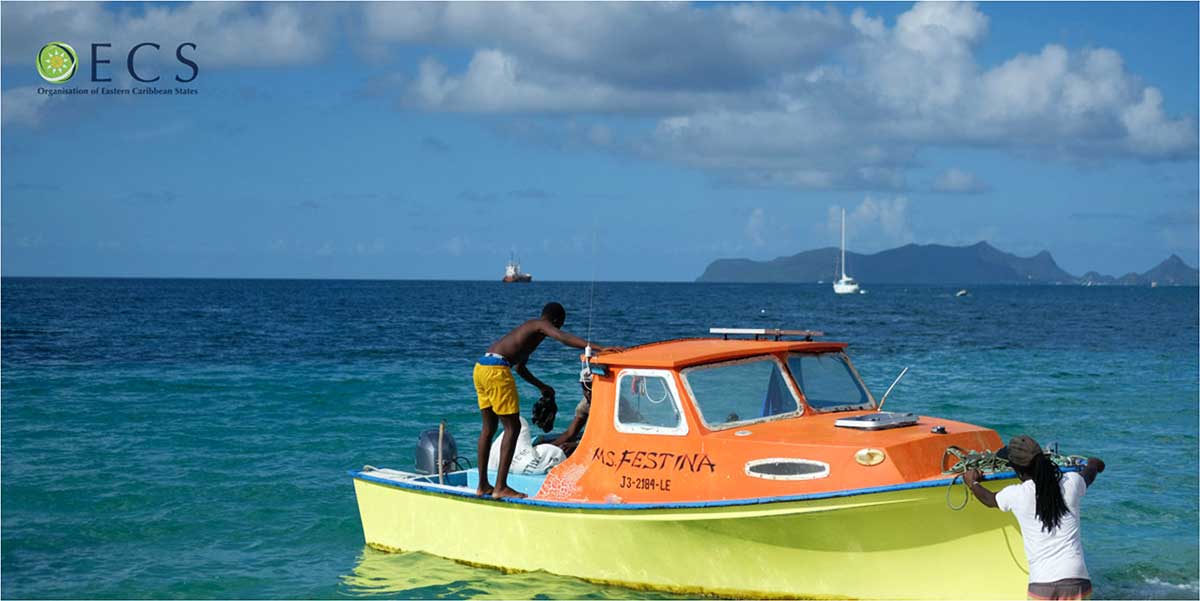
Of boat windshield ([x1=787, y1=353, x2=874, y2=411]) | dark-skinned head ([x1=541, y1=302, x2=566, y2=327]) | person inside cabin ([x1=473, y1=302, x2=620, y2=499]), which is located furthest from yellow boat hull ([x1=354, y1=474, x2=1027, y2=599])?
boat windshield ([x1=787, y1=353, x2=874, y2=411])

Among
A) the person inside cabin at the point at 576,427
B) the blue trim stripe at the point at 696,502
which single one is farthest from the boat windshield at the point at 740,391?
the person inside cabin at the point at 576,427

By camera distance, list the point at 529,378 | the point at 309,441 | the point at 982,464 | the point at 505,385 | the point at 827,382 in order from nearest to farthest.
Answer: the point at 982,464, the point at 505,385, the point at 827,382, the point at 529,378, the point at 309,441

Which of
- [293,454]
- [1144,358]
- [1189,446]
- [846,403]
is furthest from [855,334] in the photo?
[846,403]

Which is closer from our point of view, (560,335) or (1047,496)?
(1047,496)

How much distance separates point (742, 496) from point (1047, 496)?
2882 millimetres

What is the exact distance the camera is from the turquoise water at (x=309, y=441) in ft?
38.3

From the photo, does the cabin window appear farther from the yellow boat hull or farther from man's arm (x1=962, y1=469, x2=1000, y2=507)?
man's arm (x1=962, y1=469, x2=1000, y2=507)

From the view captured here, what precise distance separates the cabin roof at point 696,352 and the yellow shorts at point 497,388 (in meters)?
0.88

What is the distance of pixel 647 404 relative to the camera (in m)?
10.3

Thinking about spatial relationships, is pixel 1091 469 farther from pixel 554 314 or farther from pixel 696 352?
pixel 554 314

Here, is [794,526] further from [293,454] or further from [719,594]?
[293,454]

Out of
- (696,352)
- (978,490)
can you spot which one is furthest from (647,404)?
(978,490)

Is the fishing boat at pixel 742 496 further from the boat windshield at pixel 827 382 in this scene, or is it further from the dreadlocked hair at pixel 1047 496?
the dreadlocked hair at pixel 1047 496

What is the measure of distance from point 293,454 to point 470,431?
3403mm
